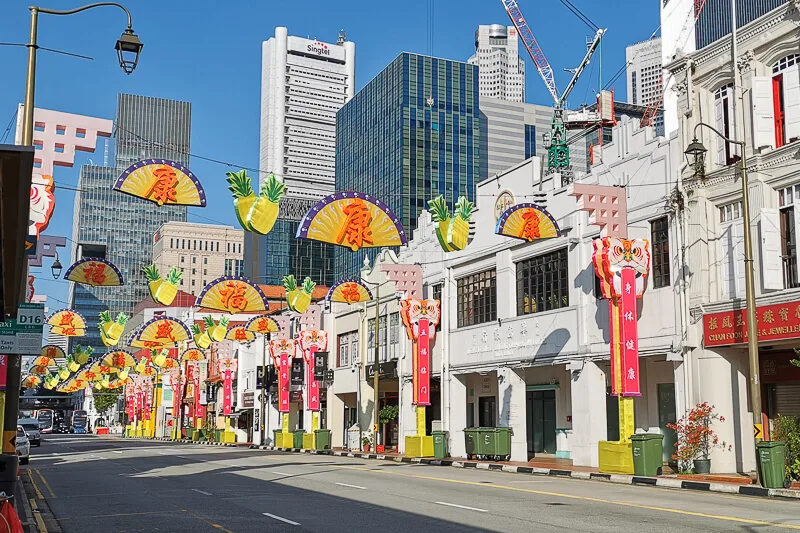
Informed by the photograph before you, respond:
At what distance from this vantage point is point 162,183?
21.8 meters

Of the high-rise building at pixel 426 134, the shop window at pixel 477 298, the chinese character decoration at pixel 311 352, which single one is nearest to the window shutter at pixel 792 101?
the shop window at pixel 477 298

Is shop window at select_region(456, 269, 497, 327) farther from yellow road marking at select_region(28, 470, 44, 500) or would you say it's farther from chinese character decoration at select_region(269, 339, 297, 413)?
yellow road marking at select_region(28, 470, 44, 500)

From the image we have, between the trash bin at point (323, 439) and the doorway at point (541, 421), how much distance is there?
48.4 ft

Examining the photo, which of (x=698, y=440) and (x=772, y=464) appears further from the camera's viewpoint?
(x=698, y=440)

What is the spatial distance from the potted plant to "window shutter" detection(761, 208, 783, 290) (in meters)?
4.03

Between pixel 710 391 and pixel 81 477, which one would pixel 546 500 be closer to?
pixel 710 391

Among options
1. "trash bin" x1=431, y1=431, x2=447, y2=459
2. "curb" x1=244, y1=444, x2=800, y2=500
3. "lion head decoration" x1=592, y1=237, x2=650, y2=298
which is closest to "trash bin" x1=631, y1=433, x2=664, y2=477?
"curb" x1=244, y1=444, x2=800, y2=500

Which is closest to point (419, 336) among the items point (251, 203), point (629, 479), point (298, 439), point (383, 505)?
point (629, 479)

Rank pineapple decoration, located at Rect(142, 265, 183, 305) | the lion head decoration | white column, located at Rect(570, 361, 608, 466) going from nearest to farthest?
the lion head decoration < white column, located at Rect(570, 361, 608, 466) < pineapple decoration, located at Rect(142, 265, 183, 305)

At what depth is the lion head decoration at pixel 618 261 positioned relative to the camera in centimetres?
2738

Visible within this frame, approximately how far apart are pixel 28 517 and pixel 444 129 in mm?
150116

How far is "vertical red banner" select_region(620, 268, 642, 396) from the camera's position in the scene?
27203mm

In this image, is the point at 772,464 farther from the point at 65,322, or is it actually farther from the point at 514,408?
the point at 65,322

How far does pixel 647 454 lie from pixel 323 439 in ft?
88.8
